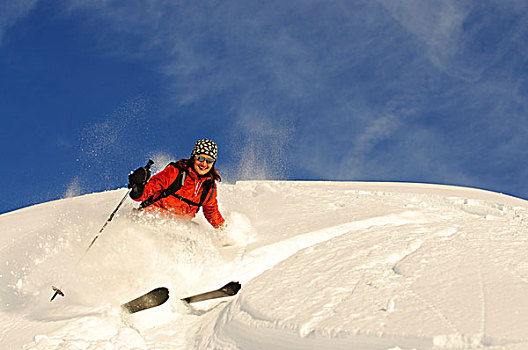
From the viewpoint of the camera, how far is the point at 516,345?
2.26 m

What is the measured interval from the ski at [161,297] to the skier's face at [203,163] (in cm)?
150

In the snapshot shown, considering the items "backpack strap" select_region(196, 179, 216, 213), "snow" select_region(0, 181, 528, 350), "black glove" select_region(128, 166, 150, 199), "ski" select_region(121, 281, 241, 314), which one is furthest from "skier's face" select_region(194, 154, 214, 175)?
"ski" select_region(121, 281, 241, 314)

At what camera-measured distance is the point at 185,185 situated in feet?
16.4

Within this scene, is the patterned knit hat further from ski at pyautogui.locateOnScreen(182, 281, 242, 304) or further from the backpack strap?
ski at pyautogui.locateOnScreen(182, 281, 242, 304)

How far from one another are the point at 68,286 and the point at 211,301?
1.26 metres

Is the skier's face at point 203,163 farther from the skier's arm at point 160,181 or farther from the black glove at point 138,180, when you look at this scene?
the black glove at point 138,180

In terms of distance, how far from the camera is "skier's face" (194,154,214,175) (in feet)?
15.9

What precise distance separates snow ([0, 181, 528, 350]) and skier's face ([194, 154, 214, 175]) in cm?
63

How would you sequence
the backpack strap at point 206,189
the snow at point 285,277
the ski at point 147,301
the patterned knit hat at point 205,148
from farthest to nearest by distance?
the backpack strap at point 206,189 → the patterned knit hat at point 205,148 → the ski at point 147,301 → the snow at point 285,277

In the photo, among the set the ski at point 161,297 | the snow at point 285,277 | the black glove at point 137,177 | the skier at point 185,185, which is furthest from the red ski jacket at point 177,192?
the ski at point 161,297

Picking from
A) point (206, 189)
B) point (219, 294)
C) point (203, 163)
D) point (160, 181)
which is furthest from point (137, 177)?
point (219, 294)

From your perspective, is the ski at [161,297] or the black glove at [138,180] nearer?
the ski at [161,297]

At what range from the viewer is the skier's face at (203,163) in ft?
15.9

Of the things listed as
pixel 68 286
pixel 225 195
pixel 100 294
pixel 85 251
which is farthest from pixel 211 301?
pixel 225 195
